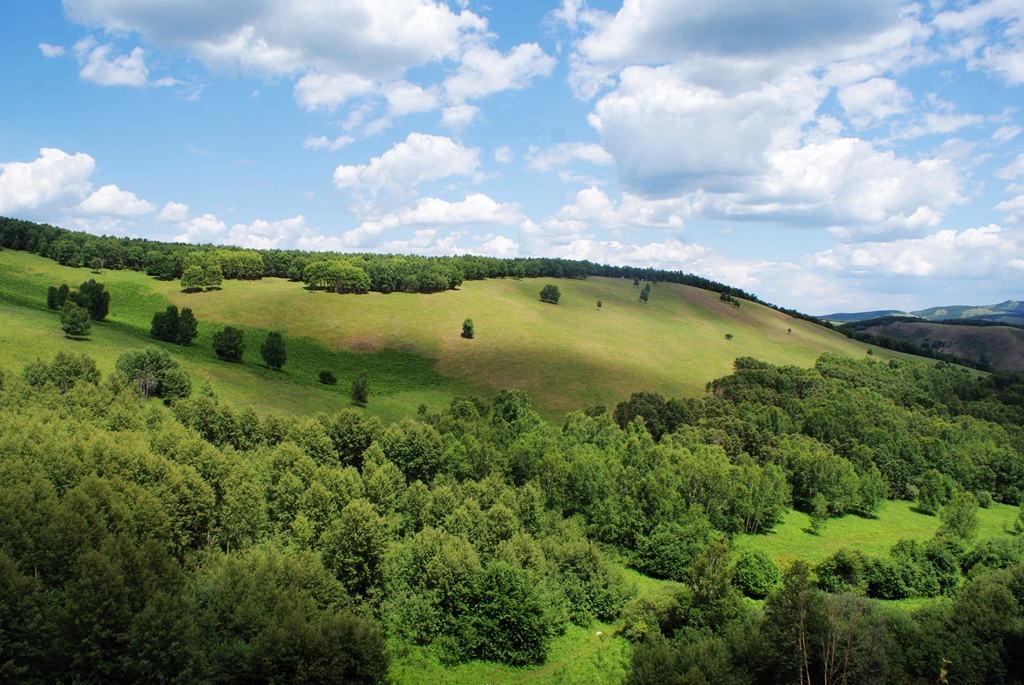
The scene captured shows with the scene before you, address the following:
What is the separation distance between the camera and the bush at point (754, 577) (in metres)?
58.3

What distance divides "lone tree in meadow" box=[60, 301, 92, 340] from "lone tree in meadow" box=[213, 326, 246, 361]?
71.3ft

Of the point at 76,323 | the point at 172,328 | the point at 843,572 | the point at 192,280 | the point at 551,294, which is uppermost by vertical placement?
the point at 551,294

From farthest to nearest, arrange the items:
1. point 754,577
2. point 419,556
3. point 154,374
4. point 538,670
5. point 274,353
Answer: point 274,353 < point 154,374 < point 754,577 < point 419,556 < point 538,670

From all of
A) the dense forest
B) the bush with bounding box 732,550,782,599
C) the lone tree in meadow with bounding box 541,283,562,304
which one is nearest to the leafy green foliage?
the dense forest

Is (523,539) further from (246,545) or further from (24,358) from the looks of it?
(24,358)

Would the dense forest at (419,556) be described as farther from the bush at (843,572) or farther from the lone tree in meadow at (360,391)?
the lone tree in meadow at (360,391)

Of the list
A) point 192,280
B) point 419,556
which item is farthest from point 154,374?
point 192,280

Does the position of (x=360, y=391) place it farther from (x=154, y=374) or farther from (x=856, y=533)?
(x=856, y=533)

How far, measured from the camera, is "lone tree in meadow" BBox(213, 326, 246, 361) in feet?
375

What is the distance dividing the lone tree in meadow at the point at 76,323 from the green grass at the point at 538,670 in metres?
87.2

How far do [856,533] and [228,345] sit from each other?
115653 mm

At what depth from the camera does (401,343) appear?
143m

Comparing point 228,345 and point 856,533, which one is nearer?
point 856,533

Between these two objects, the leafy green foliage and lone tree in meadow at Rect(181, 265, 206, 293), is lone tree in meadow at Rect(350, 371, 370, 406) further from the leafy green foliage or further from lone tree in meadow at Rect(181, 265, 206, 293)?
lone tree in meadow at Rect(181, 265, 206, 293)
